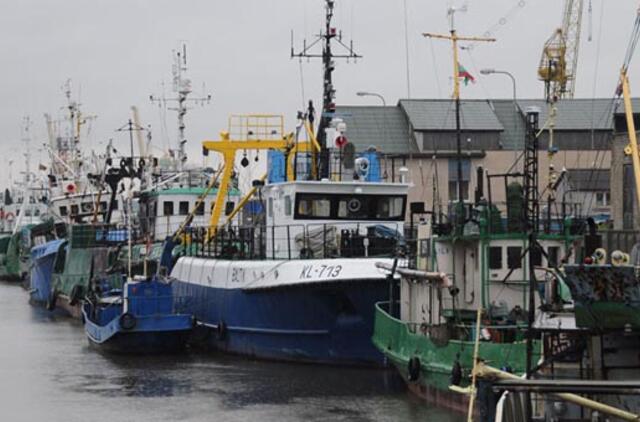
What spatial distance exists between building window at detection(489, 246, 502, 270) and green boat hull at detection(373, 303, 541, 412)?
157 cm

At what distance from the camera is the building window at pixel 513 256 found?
89.9ft

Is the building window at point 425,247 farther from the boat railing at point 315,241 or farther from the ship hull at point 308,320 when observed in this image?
the boat railing at point 315,241

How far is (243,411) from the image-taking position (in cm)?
2939

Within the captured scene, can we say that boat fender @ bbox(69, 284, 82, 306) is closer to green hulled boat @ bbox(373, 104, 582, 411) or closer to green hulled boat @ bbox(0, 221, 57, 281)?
green hulled boat @ bbox(0, 221, 57, 281)

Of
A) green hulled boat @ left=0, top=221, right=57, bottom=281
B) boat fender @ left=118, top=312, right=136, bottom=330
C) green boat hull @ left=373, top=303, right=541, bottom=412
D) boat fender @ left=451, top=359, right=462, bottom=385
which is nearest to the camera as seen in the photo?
green boat hull @ left=373, top=303, right=541, bottom=412

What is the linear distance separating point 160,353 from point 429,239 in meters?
12.4

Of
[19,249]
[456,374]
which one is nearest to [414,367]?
[456,374]

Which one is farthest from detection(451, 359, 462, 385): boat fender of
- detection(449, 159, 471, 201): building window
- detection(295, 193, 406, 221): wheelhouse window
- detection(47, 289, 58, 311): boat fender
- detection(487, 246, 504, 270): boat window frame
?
detection(449, 159, 471, 201): building window

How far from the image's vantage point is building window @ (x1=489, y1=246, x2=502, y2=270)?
90.7ft

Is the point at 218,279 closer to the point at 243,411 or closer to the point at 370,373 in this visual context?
the point at 370,373

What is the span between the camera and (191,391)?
32.6 metres

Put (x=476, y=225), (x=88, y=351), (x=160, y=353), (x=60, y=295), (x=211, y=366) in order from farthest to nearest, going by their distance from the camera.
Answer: (x=60, y=295), (x=88, y=351), (x=160, y=353), (x=211, y=366), (x=476, y=225)

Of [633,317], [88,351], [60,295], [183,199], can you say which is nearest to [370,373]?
[88,351]

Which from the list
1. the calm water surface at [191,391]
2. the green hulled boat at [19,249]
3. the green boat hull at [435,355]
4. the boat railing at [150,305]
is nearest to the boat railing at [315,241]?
the boat railing at [150,305]
